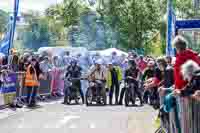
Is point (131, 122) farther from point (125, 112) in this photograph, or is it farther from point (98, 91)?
point (98, 91)

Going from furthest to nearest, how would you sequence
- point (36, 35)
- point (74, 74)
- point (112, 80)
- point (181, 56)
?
point (36, 35) → point (112, 80) → point (74, 74) → point (181, 56)

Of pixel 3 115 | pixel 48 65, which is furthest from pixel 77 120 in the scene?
pixel 48 65

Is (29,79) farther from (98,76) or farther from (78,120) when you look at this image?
(78,120)

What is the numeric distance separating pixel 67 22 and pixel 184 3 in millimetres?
13239

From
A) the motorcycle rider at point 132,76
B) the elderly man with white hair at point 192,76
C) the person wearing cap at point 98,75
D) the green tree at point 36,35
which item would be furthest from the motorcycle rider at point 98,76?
the green tree at point 36,35

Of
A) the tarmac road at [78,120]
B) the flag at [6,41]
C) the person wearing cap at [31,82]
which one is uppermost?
the flag at [6,41]

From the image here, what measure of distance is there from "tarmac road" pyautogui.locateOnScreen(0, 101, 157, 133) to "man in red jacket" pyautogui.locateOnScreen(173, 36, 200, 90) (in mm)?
4225

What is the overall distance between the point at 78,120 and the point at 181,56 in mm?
7426

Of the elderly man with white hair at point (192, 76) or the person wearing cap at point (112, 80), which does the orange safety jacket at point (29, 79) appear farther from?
the elderly man with white hair at point (192, 76)

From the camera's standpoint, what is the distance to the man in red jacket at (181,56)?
10.0 meters

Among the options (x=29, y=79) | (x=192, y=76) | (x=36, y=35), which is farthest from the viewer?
(x=36, y=35)

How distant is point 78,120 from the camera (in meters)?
17.1

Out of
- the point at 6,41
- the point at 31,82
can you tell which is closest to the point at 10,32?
the point at 6,41

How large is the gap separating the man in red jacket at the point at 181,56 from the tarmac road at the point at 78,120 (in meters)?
4.22
